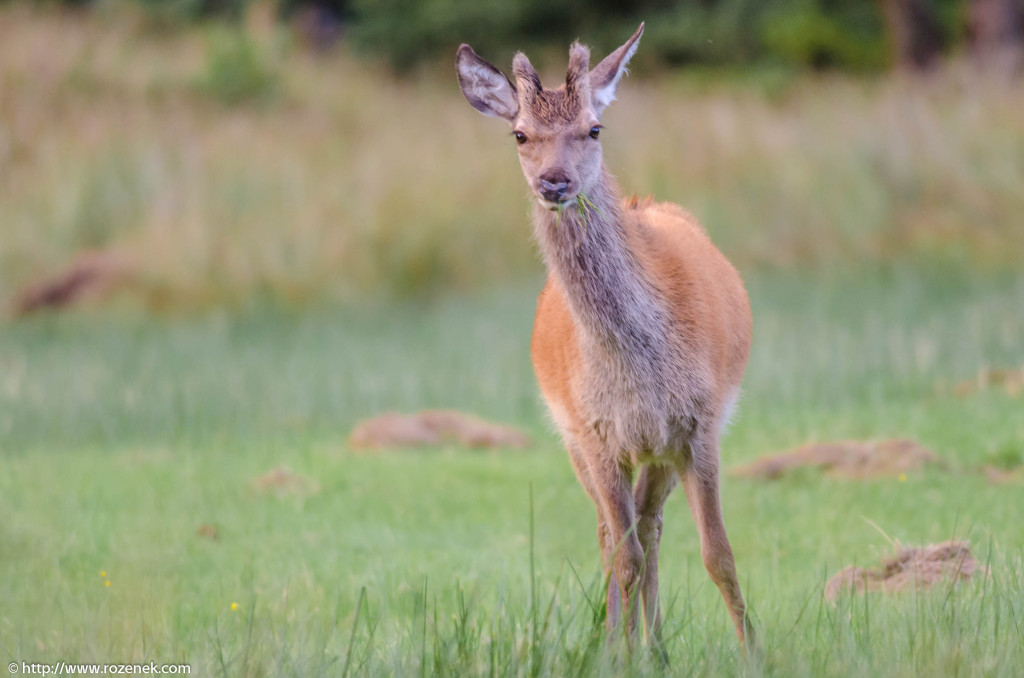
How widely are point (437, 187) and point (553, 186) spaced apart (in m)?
13.8

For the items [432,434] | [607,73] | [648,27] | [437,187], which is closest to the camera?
[607,73]

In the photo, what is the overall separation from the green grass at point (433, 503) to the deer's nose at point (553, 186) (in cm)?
143

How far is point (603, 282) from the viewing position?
530 cm

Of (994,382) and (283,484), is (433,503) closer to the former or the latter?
(283,484)

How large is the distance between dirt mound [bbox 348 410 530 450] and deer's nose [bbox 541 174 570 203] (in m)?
5.23

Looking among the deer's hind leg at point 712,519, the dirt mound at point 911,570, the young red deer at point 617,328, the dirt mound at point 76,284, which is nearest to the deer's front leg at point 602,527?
the young red deer at point 617,328

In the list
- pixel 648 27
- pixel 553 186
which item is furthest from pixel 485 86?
Result: pixel 648 27

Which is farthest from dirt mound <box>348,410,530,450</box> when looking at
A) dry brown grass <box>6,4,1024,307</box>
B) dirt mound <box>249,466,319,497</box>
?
dry brown grass <box>6,4,1024,307</box>

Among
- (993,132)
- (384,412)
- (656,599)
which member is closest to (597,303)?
(656,599)

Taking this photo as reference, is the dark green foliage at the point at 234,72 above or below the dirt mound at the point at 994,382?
above

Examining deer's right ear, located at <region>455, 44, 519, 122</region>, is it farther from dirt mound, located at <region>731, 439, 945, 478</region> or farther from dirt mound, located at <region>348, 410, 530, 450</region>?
dirt mound, located at <region>348, 410, 530, 450</region>

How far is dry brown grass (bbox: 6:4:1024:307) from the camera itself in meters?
16.9

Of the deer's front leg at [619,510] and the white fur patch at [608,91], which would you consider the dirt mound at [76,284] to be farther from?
the deer's front leg at [619,510]

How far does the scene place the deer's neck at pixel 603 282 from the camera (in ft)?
17.2
